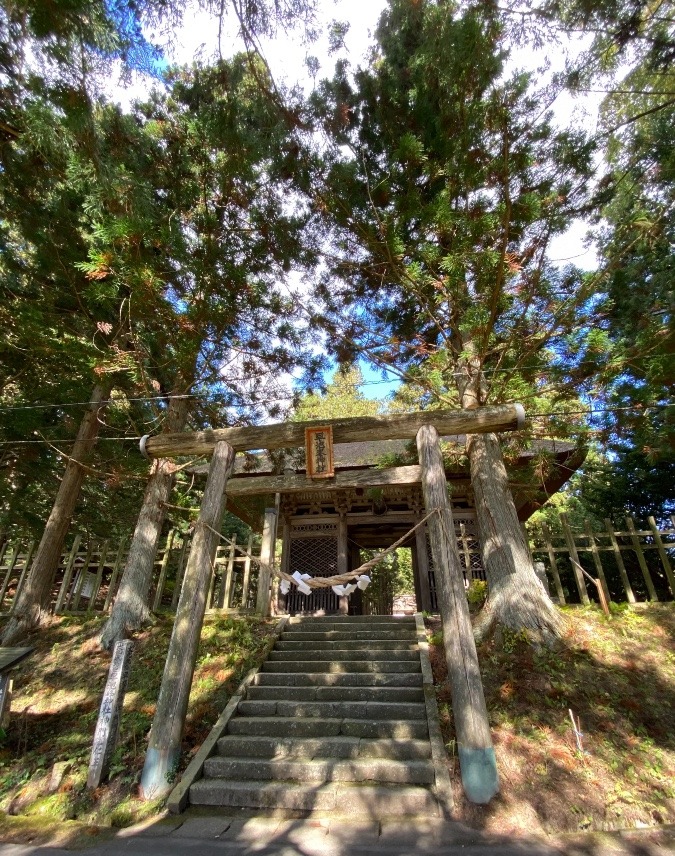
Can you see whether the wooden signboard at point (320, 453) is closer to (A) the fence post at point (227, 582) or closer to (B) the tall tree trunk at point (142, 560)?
(A) the fence post at point (227, 582)

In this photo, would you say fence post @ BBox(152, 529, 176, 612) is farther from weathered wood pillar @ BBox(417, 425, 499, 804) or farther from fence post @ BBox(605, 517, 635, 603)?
fence post @ BBox(605, 517, 635, 603)

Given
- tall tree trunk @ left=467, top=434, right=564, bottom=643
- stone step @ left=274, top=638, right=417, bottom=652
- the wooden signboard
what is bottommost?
stone step @ left=274, top=638, right=417, bottom=652

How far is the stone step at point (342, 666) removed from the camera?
18.6 ft

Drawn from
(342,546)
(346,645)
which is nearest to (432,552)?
(346,645)

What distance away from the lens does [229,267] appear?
21.7 ft

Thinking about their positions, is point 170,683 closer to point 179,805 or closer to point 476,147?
point 179,805

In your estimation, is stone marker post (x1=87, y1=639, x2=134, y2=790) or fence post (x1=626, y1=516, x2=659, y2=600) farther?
fence post (x1=626, y1=516, x2=659, y2=600)

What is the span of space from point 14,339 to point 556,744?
32.3ft

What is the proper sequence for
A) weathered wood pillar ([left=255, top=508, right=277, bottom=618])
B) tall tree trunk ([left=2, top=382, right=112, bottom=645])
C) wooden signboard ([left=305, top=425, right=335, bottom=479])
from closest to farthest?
wooden signboard ([left=305, top=425, right=335, bottom=479]) → tall tree trunk ([left=2, top=382, right=112, bottom=645]) → weathered wood pillar ([left=255, top=508, right=277, bottom=618])

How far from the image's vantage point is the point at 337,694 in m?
5.11

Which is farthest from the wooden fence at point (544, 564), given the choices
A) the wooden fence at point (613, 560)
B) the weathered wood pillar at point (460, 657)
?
the weathered wood pillar at point (460, 657)

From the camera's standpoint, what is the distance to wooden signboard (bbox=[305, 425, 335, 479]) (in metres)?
5.50

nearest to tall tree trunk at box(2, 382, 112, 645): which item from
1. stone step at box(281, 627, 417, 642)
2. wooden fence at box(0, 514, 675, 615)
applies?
wooden fence at box(0, 514, 675, 615)

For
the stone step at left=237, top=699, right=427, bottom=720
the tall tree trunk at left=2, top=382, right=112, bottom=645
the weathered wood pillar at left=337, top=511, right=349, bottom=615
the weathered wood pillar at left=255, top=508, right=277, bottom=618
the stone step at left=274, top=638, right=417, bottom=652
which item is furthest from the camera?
the weathered wood pillar at left=337, top=511, right=349, bottom=615
